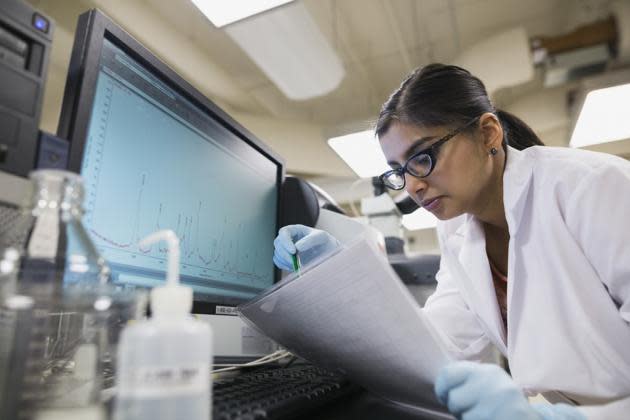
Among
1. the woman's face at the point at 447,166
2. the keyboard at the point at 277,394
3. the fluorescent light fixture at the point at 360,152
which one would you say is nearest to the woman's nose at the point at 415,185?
the woman's face at the point at 447,166

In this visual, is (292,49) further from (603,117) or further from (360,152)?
(603,117)

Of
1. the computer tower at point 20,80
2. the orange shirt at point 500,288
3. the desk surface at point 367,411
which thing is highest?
the computer tower at point 20,80

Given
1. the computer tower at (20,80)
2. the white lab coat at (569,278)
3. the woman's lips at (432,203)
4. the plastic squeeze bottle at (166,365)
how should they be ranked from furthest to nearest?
the woman's lips at (432,203) < the white lab coat at (569,278) < the computer tower at (20,80) < the plastic squeeze bottle at (166,365)

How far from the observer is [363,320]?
44 cm

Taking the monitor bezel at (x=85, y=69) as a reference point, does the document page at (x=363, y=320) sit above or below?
below

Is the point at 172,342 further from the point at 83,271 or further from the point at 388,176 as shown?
the point at 388,176

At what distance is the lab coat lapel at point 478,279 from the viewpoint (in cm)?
A: 92

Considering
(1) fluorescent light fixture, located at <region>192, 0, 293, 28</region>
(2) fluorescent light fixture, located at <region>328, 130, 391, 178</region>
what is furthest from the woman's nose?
(2) fluorescent light fixture, located at <region>328, 130, 391, 178</region>

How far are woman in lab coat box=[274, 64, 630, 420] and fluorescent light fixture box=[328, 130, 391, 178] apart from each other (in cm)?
137

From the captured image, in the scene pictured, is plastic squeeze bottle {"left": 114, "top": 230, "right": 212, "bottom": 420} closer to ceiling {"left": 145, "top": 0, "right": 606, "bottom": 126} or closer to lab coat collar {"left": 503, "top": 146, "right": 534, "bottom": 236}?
Answer: lab coat collar {"left": 503, "top": 146, "right": 534, "bottom": 236}

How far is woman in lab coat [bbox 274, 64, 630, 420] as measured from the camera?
0.67 m

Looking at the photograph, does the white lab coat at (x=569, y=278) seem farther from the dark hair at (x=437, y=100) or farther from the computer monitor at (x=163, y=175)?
the computer monitor at (x=163, y=175)

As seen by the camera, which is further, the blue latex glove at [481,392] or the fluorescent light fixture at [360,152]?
the fluorescent light fixture at [360,152]

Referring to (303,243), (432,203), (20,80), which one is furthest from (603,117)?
(20,80)
